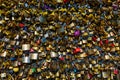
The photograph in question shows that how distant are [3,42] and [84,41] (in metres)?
1.99

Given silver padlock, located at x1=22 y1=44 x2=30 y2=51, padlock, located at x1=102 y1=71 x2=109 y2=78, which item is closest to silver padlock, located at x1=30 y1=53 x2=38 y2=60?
silver padlock, located at x1=22 y1=44 x2=30 y2=51

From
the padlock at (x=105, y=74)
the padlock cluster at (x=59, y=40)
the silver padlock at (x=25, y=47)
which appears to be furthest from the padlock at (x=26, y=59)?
the padlock at (x=105, y=74)

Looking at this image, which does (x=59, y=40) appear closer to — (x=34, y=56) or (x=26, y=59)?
(x=34, y=56)

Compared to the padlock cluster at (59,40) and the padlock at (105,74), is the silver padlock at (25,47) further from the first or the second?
the padlock at (105,74)

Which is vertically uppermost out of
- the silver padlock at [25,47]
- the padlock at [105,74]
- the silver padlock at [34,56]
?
the silver padlock at [25,47]

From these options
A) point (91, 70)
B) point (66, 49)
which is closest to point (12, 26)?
point (66, 49)

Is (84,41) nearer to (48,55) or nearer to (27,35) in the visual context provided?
(48,55)

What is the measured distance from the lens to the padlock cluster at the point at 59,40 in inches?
239

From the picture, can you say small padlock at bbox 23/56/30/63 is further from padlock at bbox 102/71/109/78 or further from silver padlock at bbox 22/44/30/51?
padlock at bbox 102/71/109/78

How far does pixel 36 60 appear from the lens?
242 inches

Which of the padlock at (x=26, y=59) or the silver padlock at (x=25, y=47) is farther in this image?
the silver padlock at (x=25, y=47)

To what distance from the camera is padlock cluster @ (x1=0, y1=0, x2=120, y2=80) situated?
6.06 m

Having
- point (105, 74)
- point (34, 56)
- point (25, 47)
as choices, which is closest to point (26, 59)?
point (34, 56)

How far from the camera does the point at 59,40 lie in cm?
644
